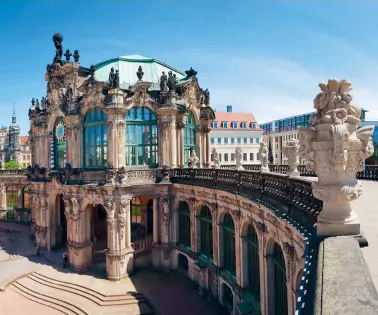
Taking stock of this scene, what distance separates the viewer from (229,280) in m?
19.4

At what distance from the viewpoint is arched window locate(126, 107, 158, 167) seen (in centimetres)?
2783

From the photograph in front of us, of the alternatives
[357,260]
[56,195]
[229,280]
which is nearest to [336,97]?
[357,260]

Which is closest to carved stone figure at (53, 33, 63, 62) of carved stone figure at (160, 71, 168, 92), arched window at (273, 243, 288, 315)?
carved stone figure at (160, 71, 168, 92)

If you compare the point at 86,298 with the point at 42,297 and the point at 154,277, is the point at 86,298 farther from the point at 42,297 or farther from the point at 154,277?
the point at 154,277

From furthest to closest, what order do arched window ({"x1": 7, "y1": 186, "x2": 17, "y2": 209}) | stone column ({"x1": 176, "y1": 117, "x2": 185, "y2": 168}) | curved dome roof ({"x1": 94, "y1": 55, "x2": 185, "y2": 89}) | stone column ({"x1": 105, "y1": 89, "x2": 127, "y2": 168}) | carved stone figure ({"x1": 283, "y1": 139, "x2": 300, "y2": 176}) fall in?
arched window ({"x1": 7, "y1": 186, "x2": 17, "y2": 209}) → curved dome roof ({"x1": 94, "y1": 55, "x2": 185, "y2": 89}) → stone column ({"x1": 176, "y1": 117, "x2": 185, "y2": 168}) → stone column ({"x1": 105, "y1": 89, "x2": 127, "y2": 168}) → carved stone figure ({"x1": 283, "y1": 139, "x2": 300, "y2": 176})

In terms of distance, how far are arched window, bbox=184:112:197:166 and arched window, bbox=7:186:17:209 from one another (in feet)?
110

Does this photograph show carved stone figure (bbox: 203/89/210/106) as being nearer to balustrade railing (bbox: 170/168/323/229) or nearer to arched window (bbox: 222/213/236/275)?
balustrade railing (bbox: 170/168/323/229)

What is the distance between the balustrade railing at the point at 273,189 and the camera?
28.8ft

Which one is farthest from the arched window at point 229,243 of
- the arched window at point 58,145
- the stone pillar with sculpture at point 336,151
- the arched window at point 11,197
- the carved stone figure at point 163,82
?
the arched window at point 11,197

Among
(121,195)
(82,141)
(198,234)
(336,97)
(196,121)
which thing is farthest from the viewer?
(196,121)

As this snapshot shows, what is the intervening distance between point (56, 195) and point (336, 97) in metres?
32.2

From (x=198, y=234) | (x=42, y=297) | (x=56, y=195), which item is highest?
(x=56, y=195)

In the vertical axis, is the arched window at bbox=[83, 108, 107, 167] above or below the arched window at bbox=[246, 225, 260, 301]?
above

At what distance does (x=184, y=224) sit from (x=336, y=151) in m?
21.7
